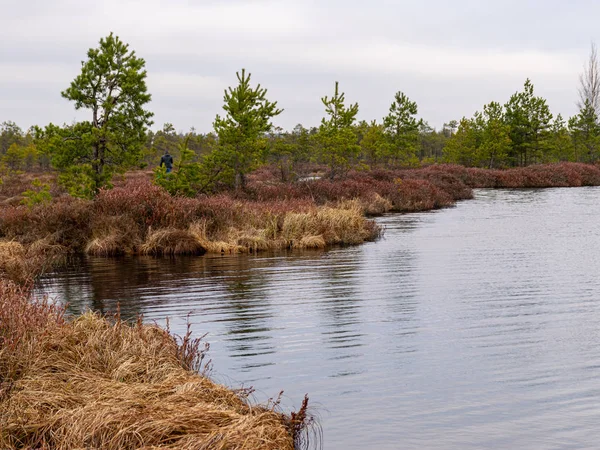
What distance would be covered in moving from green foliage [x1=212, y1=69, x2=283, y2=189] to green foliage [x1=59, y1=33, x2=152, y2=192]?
599cm

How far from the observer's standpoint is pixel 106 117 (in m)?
22.1

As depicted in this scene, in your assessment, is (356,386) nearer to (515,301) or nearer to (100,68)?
(515,301)

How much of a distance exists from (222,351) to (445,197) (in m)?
31.5

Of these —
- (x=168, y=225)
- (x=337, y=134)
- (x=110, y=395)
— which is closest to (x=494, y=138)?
(x=337, y=134)

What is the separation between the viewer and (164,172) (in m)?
23.6

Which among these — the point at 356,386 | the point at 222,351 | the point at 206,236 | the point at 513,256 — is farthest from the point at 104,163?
the point at 356,386

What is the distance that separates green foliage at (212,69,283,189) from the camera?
27844mm

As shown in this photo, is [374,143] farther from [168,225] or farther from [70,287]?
[70,287]

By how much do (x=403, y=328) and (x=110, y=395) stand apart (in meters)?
5.46

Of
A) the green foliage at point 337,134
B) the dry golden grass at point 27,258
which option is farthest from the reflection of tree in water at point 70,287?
the green foliage at point 337,134

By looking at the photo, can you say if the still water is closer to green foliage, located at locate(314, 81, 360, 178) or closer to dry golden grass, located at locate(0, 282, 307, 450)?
dry golden grass, located at locate(0, 282, 307, 450)

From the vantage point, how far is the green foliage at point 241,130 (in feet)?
91.4

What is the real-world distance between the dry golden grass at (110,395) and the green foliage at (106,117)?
14911 mm

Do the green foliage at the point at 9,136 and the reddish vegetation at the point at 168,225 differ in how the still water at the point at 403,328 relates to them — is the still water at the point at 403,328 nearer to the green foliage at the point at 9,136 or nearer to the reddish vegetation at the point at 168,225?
the reddish vegetation at the point at 168,225
